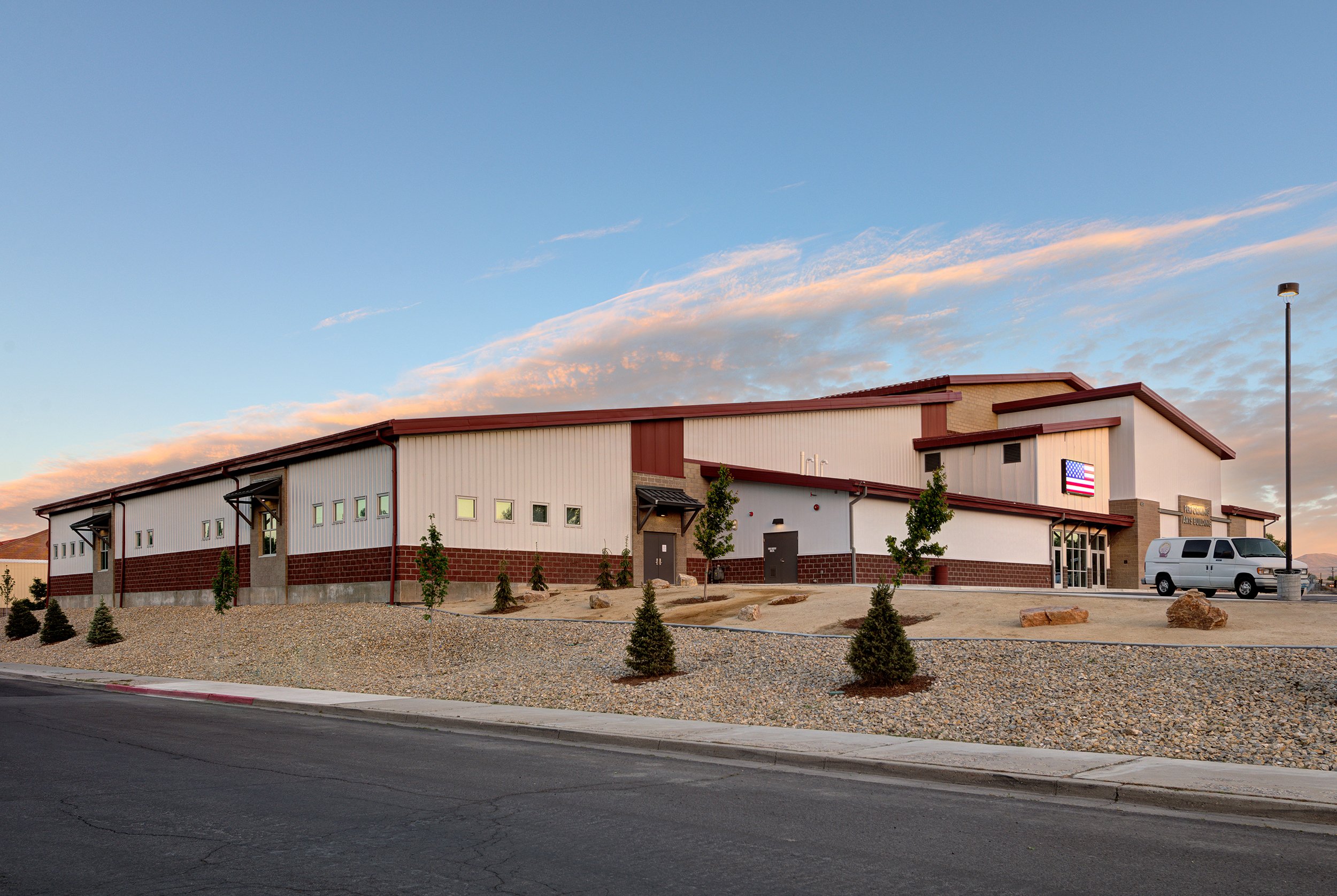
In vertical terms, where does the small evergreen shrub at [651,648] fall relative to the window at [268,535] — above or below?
below

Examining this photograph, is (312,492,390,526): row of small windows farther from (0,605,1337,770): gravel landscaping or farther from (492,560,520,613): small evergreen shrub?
Result: (492,560,520,613): small evergreen shrub

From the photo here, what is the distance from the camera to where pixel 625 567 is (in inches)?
1501

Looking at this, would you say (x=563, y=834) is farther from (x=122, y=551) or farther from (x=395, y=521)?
(x=122, y=551)

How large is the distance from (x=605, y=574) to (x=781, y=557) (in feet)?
23.1

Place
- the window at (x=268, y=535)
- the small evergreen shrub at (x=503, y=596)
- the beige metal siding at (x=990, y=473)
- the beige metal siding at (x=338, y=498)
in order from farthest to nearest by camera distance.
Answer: the beige metal siding at (x=990, y=473)
the window at (x=268, y=535)
the beige metal siding at (x=338, y=498)
the small evergreen shrub at (x=503, y=596)

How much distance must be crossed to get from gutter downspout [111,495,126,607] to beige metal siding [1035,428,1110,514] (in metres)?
43.2

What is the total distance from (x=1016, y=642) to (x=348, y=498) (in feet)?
77.8

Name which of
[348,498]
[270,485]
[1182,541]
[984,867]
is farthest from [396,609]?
[984,867]

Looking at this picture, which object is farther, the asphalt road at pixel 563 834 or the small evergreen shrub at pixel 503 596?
the small evergreen shrub at pixel 503 596

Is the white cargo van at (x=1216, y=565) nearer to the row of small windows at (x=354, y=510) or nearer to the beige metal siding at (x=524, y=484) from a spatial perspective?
the beige metal siding at (x=524, y=484)

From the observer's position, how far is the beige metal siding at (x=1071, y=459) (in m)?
45.7

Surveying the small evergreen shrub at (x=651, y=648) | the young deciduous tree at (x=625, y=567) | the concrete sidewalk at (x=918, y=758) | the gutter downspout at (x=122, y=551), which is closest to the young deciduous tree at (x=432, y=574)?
the concrete sidewalk at (x=918, y=758)

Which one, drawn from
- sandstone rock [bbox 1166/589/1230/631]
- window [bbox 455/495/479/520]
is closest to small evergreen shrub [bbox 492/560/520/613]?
window [bbox 455/495/479/520]

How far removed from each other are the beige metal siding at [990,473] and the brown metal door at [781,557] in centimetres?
961
